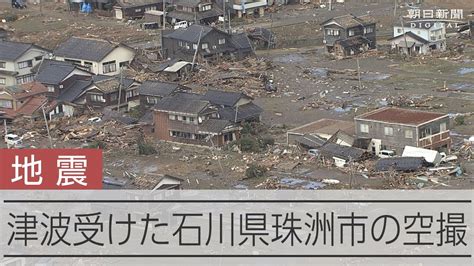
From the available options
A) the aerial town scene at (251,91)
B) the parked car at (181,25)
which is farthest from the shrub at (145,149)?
the parked car at (181,25)

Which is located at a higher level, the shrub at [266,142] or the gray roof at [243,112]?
the gray roof at [243,112]

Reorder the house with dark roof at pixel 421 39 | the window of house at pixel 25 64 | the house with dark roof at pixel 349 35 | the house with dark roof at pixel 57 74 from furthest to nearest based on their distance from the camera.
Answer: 1. the house with dark roof at pixel 349 35
2. the house with dark roof at pixel 421 39
3. the window of house at pixel 25 64
4. the house with dark roof at pixel 57 74

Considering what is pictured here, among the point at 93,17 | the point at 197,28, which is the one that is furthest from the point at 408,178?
the point at 93,17

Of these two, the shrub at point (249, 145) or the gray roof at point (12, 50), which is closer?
the shrub at point (249, 145)

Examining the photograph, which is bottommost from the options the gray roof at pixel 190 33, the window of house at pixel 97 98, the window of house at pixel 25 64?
the window of house at pixel 97 98

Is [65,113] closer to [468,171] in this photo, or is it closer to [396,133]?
[396,133]

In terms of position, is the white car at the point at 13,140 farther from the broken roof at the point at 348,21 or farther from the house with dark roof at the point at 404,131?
the broken roof at the point at 348,21

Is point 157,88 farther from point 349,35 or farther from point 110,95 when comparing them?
point 349,35

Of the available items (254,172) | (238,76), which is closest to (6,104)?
(238,76)
